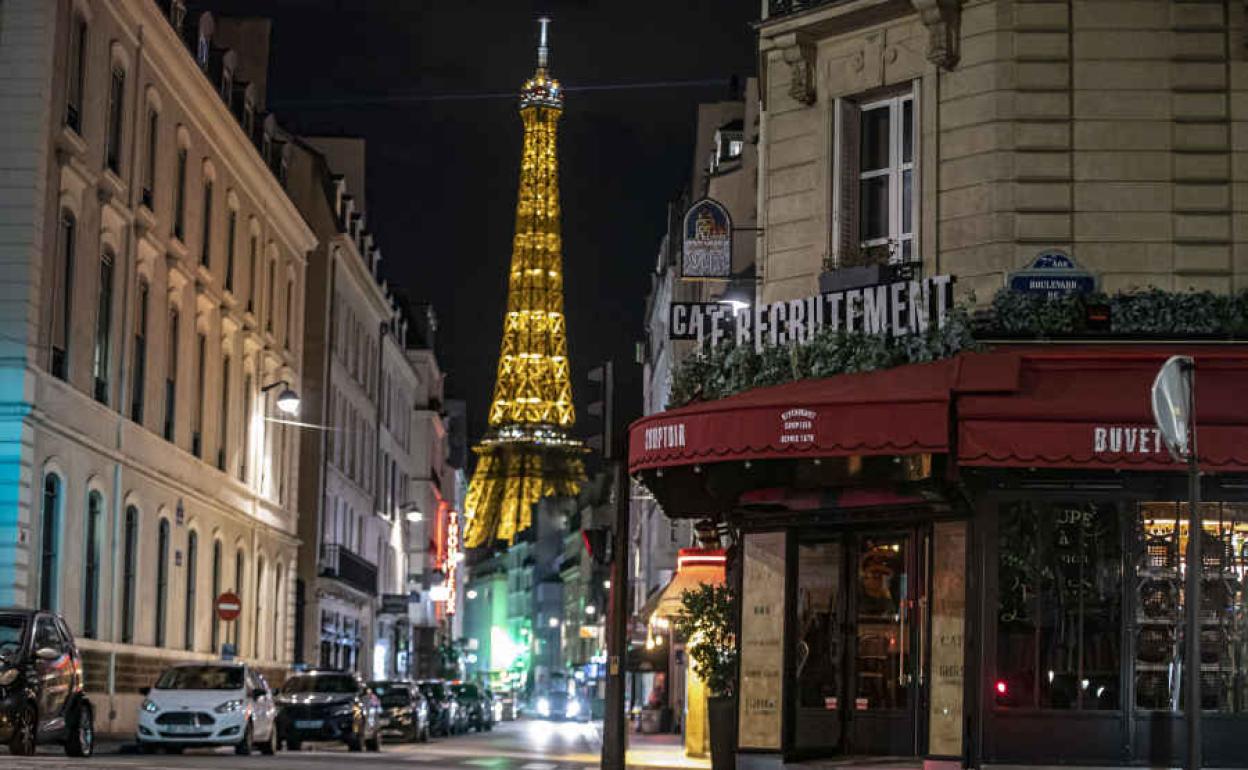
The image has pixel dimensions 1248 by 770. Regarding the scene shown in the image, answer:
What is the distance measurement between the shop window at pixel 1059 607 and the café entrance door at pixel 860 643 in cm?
155

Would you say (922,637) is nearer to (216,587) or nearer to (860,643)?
(860,643)

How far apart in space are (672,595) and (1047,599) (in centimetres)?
1831

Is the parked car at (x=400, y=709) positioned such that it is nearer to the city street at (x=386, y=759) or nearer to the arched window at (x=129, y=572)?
the city street at (x=386, y=759)

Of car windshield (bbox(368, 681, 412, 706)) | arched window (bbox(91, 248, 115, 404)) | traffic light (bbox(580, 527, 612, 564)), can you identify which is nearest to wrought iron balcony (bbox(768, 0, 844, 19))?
traffic light (bbox(580, 527, 612, 564))

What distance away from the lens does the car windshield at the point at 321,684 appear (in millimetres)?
40875

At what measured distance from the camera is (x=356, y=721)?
39.8m

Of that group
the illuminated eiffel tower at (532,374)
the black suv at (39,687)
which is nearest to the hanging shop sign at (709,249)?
the black suv at (39,687)

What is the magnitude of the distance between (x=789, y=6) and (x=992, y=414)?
22.5ft

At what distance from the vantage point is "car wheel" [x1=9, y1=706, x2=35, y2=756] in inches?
963

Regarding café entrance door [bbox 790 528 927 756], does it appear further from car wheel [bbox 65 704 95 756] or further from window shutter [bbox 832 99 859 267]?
car wheel [bbox 65 704 95 756]

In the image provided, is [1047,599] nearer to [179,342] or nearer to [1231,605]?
[1231,605]

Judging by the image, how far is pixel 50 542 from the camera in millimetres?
35625

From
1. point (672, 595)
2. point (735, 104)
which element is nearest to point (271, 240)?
point (735, 104)

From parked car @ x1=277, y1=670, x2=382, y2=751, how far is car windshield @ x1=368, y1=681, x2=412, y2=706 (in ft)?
18.0
